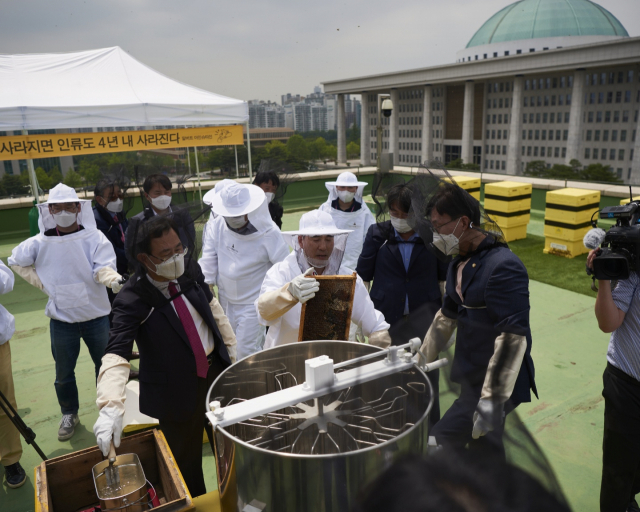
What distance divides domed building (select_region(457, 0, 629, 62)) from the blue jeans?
59317mm

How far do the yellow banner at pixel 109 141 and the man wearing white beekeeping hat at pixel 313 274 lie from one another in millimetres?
6917

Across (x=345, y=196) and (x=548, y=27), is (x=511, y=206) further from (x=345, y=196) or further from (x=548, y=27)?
(x=548, y=27)

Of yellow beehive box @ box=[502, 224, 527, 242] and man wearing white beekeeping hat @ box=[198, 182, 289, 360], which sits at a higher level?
man wearing white beekeeping hat @ box=[198, 182, 289, 360]

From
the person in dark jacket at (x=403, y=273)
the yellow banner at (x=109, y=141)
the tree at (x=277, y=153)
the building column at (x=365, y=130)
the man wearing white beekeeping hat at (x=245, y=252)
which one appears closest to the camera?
the person in dark jacket at (x=403, y=273)

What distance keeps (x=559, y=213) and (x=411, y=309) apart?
236 inches

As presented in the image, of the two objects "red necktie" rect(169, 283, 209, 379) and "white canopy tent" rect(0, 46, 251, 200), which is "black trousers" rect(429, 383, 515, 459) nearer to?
"red necktie" rect(169, 283, 209, 379)

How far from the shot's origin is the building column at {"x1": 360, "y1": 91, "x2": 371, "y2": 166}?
55.4m

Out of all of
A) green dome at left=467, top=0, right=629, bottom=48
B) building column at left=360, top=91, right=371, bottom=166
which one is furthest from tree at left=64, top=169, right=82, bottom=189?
green dome at left=467, top=0, right=629, bottom=48

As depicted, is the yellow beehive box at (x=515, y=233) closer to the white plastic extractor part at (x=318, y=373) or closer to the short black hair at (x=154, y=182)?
the short black hair at (x=154, y=182)

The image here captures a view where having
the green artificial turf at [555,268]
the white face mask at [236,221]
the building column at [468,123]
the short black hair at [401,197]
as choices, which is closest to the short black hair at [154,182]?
the white face mask at [236,221]

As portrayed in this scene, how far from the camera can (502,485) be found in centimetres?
85

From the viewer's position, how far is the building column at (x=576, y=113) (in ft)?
121

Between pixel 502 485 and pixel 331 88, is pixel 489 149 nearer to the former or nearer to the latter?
pixel 331 88

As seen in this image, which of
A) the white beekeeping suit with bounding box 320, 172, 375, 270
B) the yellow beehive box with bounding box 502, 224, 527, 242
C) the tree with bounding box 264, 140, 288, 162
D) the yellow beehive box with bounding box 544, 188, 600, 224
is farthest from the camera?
the yellow beehive box with bounding box 502, 224, 527, 242
